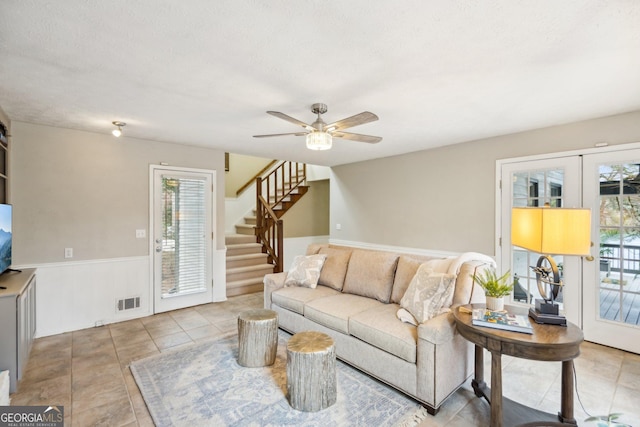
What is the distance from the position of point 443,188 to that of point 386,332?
287cm

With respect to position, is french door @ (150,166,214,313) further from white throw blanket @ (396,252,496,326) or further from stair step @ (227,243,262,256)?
white throw blanket @ (396,252,496,326)

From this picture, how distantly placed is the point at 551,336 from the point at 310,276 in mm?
2464

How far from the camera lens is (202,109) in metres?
3.01

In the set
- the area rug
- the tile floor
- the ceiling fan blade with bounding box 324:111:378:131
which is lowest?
the tile floor

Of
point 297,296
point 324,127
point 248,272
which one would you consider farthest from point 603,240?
point 248,272

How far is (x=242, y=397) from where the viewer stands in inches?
90.7

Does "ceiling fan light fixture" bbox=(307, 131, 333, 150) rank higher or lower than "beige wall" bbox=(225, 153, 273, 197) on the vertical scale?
lower

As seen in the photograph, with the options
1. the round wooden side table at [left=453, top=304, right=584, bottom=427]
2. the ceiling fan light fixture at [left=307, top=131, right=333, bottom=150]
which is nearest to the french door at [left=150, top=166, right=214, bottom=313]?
the ceiling fan light fixture at [left=307, top=131, right=333, bottom=150]

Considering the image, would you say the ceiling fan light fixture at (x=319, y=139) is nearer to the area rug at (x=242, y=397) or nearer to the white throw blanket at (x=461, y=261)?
the white throw blanket at (x=461, y=261)

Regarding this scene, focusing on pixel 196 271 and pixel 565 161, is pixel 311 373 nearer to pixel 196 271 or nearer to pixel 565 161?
pixel 196 271

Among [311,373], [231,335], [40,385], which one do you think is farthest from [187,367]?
[311,373]

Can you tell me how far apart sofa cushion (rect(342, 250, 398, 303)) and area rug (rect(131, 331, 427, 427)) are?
79cm

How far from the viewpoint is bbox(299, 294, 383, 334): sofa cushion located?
279 centimetres

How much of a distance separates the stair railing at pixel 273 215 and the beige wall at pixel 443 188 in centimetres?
136
